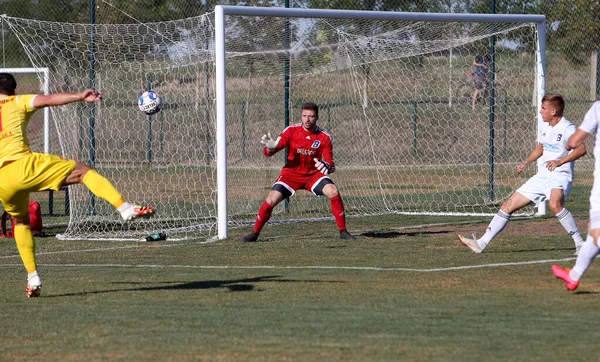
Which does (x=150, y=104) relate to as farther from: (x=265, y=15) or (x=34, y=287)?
(x=34, y=287)

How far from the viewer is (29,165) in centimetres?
918

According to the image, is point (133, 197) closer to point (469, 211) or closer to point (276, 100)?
point (276, 100)

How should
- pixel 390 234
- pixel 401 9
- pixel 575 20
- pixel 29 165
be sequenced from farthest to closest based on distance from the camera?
pixel 575 20 → pixel 401 9 → pixel 390 234 → pixel 29 165

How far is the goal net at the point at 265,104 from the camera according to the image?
1602 centimetres

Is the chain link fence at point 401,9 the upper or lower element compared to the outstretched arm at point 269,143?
upper

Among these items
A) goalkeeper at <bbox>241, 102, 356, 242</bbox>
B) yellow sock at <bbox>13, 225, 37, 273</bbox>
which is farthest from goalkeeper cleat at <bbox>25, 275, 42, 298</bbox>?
goalkeeper at <bbox>241, 102, 356, 242</bbox>

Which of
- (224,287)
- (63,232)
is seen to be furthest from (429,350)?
(63,232)

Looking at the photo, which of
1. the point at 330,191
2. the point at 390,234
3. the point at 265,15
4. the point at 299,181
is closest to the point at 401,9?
the point at 265,15

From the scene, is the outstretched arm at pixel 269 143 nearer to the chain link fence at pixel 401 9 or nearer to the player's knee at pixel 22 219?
the player's knee at pixel 22 219

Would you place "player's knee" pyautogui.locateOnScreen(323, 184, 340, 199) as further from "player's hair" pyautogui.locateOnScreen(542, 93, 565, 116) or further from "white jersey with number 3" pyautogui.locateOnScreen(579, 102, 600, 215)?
"white jersey with number 3" pyautogui.locateOnScreen(579, 102, 600, 215)

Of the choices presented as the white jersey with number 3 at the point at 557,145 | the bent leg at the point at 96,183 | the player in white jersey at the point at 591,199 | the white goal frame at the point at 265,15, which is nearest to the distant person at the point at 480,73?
the white goal frame at the point at 265,15

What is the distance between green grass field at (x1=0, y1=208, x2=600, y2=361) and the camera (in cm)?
695

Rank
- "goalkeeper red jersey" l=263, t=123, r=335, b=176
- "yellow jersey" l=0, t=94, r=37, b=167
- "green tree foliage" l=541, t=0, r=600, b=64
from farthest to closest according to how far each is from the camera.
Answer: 1. "green tree foliage" l=541, t=0, r=600, b=64
2. "goalkeeper red jersey" l=263, t=123, r=335, b=176
3. "yellow jersey" l=0, t=94, r=37, b=167

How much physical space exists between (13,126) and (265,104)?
957 centimetres
